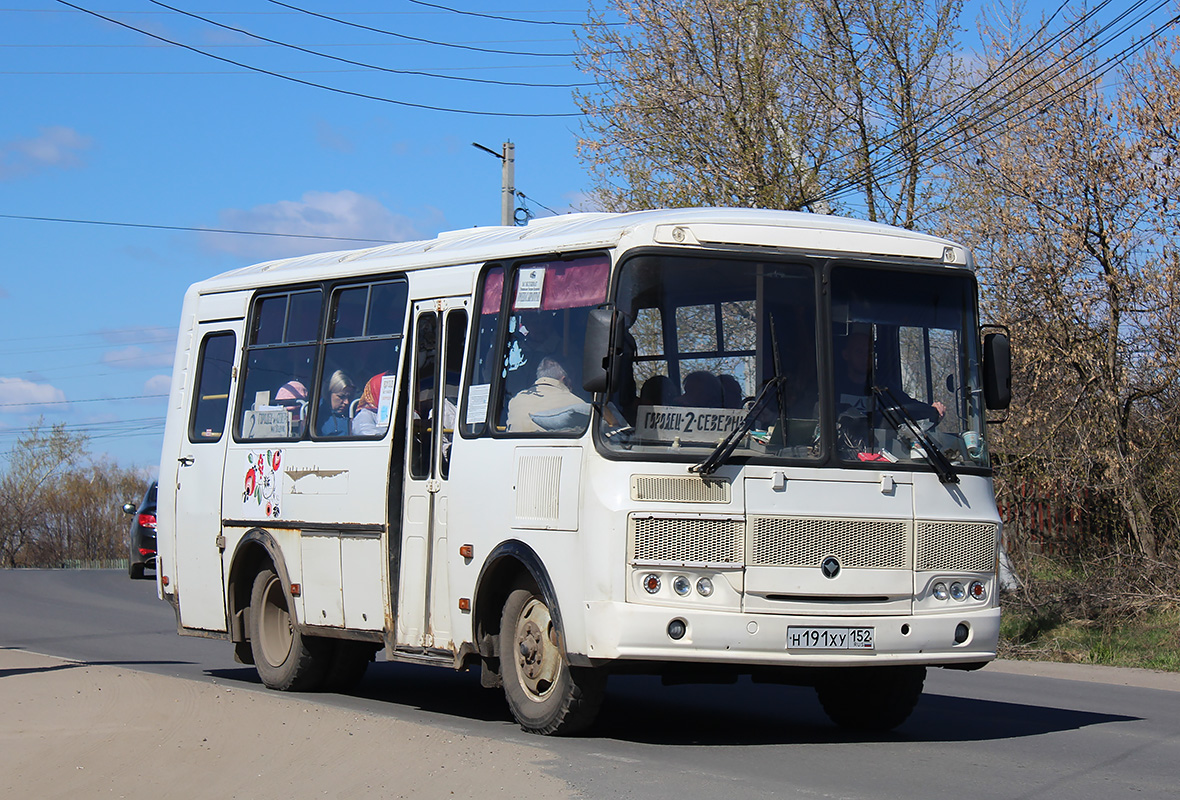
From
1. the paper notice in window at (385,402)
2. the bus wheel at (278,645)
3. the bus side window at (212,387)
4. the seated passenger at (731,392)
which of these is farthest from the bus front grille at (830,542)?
the bus side window at (212,387)

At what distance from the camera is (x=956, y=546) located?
9.15 metres

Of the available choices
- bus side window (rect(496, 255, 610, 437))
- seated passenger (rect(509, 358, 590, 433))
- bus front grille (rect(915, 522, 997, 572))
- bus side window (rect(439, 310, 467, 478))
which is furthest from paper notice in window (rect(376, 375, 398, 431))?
bus front grille (rect(915, 522, 997, 572))

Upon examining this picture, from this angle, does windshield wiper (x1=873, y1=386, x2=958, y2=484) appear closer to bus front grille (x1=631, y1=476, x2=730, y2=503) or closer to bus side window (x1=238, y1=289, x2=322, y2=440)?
bus front grille (x1=631, y1=476, x2=730, y2=503)

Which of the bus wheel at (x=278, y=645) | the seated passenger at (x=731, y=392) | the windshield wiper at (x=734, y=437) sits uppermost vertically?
the seated passenger at (x=731, y=392)

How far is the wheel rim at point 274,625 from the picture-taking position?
1230 cm

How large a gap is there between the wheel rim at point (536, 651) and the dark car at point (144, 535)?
70.6 ft

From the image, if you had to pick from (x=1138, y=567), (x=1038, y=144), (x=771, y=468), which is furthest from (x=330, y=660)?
(x=1038, y=144)

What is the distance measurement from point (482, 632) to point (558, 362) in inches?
71.1

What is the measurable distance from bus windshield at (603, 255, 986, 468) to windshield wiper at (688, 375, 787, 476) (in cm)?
1

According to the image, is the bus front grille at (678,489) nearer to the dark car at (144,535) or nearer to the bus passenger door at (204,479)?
the bus passenger door at (204,479)

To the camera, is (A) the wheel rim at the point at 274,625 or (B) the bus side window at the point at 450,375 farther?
(A) the wheel rim at the point at 274,625

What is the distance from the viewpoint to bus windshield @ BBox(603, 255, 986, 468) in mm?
8766

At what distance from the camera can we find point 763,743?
918 cm

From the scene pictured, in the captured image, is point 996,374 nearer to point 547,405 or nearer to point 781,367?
point 781,367
